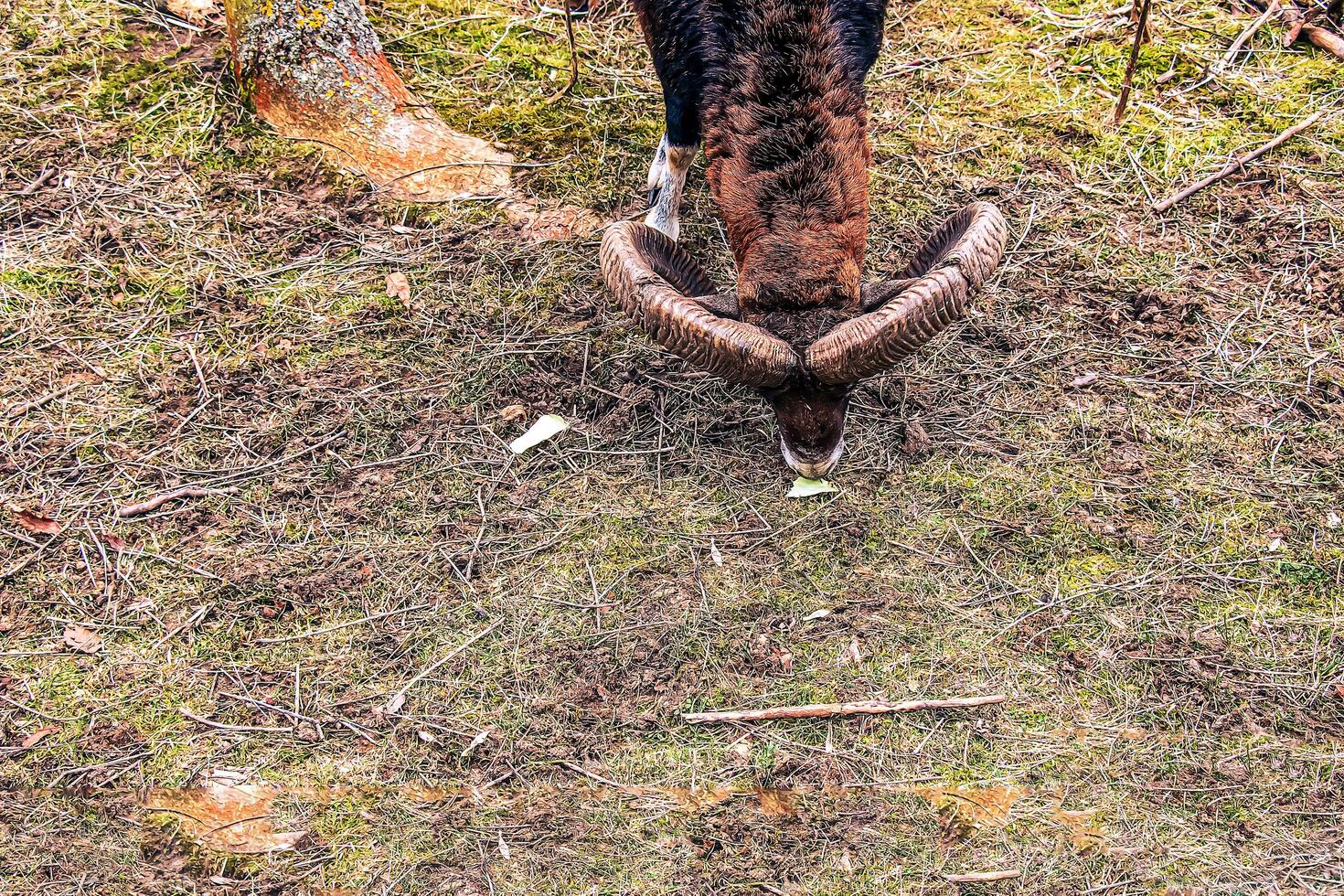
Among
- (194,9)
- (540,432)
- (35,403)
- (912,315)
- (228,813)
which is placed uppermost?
(194,9)

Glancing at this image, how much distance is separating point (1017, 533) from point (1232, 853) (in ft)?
5.07

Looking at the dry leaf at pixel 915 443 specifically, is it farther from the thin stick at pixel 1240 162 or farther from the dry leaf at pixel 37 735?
the dry leaf at pixel 37 735

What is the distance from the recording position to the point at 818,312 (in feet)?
14.6

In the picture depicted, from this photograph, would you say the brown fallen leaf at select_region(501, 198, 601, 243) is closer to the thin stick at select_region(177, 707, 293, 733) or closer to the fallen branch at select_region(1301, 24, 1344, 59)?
the thin stick at select_region(177, 707, 293, 733)

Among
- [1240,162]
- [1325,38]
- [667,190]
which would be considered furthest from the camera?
[1325,38]

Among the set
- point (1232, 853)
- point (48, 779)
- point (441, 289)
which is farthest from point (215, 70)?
point (1232, 853)

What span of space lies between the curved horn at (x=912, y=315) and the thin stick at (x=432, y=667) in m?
1.76

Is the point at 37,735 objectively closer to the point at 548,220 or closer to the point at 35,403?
the point at 35,403

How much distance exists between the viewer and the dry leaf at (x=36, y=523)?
15.5 feet

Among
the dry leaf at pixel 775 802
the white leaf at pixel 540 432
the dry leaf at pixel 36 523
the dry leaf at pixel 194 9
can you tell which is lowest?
the dry leaf at pixel 775 802

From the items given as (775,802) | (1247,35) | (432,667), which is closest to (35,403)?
(432,667)

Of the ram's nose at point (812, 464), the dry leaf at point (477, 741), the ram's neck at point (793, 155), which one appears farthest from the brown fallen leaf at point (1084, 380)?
the dry leaf at point (477, 741)

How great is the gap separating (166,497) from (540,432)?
5.73 feet

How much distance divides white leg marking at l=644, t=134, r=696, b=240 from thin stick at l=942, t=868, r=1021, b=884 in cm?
364
